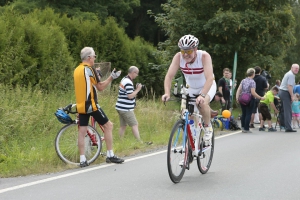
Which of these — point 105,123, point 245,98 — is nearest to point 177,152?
point 105,123

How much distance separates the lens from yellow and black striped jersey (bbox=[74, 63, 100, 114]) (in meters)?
9.29

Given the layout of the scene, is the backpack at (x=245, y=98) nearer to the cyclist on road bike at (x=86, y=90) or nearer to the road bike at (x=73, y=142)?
the road bike at (x=73, y=142)

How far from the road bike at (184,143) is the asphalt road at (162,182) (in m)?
0.23

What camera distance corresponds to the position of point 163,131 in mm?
15508

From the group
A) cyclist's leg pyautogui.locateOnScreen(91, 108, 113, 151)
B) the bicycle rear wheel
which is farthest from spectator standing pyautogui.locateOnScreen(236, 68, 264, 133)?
the bicycle rear wheel

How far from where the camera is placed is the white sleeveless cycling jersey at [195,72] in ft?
27.3

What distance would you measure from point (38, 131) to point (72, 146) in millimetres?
2992

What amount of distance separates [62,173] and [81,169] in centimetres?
46

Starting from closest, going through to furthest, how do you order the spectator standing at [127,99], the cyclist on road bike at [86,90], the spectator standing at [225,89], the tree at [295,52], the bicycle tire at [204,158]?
the bicycle tire at [204,158] < the cyclist on road bike at [86,90] < the spectator standing at [127,99] < the spectator standing at [225,89] < the tree at [295,52]

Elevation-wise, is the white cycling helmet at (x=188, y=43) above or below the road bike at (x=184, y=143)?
above

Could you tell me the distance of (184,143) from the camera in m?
8.09

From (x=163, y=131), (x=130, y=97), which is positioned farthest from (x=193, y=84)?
(x=163, y=131)

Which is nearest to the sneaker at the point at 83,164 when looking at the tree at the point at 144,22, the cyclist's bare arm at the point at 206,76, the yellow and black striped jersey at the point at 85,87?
the yellow and black striped jersey at the point at 85,87

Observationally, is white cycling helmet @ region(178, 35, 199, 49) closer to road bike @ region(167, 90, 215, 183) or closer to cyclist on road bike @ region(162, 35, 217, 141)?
cyclist on road bike @ region(162, 35, 217, 141)
